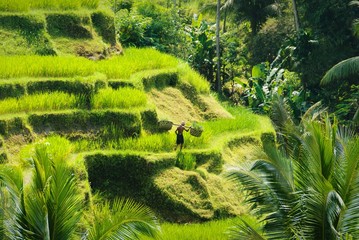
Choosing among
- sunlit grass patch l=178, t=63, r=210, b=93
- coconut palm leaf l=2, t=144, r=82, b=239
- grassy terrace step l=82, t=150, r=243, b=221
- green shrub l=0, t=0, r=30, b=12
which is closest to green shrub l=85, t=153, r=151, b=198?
grassy terrace step l=82, t=150, r=243, b=221

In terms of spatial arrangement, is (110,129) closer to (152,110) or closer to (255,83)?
(152,110)

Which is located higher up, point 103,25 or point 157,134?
point 103,25

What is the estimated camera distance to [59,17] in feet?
61.8

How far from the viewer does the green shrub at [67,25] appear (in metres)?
18.7

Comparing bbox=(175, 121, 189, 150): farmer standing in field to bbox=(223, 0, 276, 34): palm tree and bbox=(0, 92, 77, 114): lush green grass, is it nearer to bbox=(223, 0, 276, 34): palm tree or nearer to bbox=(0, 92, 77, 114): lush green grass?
bbox=(0, 92, 77, 114): lush green grass

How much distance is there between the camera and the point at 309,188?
10.5 meters

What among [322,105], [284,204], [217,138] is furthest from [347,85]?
[284,204]

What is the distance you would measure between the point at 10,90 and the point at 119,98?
6.43 feet

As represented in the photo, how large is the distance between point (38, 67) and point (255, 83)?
27.1 ft

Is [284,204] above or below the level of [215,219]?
above

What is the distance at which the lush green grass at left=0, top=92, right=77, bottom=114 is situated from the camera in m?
15.2

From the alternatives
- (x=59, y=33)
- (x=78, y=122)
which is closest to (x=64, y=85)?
(x=78, y=122)

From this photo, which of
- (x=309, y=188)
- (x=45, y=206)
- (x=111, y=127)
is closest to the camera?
(x=45, y=206)

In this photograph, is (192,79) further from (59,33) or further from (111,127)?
(111,127)
